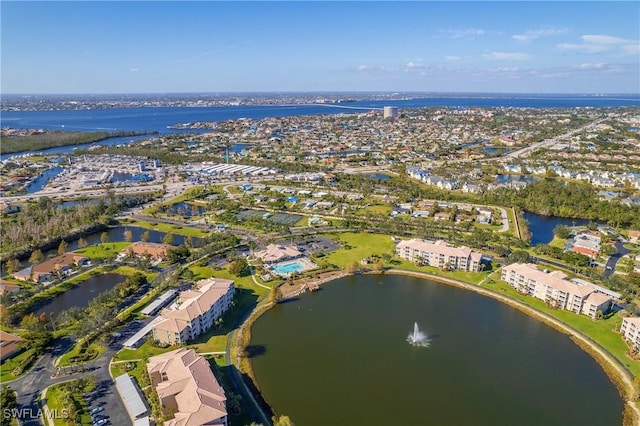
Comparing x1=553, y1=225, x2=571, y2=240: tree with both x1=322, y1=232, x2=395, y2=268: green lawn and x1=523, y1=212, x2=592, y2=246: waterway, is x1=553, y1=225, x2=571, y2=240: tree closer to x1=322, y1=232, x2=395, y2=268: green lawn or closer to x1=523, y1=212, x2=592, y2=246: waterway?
x1=523, y1=212, x2=592, y2=246: waterway

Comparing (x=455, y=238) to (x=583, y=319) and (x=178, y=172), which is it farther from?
(x=178, y=172)

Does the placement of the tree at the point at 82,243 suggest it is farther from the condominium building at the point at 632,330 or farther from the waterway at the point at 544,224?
the waterway at the point at 544,224

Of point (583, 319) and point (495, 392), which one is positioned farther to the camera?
point (583, 319)

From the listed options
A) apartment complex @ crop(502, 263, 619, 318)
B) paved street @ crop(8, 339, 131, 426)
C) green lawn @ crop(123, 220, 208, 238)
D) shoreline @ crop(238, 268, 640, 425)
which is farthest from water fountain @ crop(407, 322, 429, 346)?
green lawn @ crop(123, 220, 208, 238)

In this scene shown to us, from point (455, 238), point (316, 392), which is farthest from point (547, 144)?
point (316, 392)

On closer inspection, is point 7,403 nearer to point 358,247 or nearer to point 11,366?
point 11,366

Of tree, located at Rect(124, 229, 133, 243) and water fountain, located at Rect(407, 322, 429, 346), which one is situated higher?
tree, located at Rect(124, 229, 133, 243)
